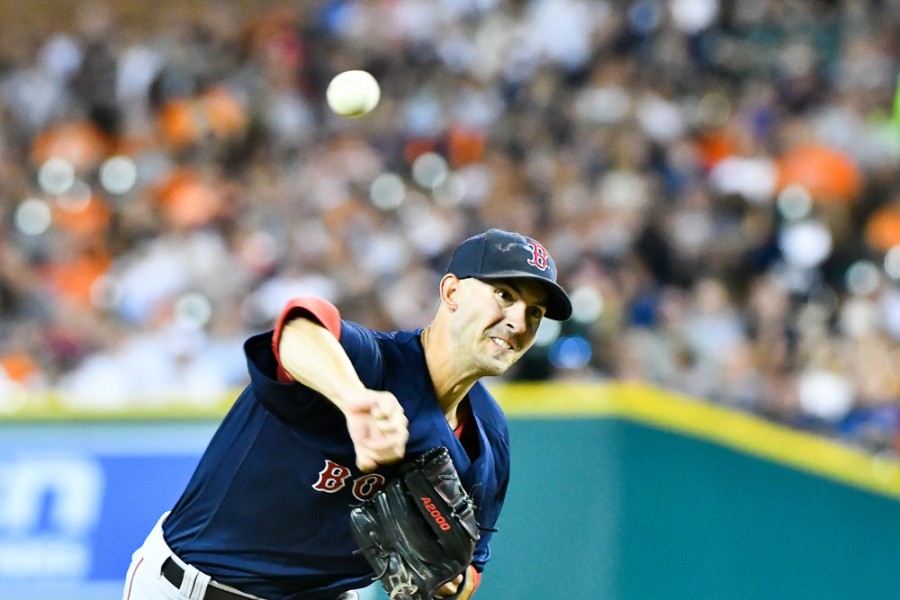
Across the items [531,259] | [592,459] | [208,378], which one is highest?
[531,259]

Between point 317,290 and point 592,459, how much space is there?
4.18 meters

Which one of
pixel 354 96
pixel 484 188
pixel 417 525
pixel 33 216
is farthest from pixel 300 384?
pixel 33 216

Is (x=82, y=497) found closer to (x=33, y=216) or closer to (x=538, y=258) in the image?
(x=538, y=258)

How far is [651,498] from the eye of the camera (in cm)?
555

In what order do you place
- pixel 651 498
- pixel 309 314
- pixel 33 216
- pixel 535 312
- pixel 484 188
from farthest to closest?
pixel 33 216, pixel 484 188, pixel 651 498, pixel 535 312, pixel 309 314

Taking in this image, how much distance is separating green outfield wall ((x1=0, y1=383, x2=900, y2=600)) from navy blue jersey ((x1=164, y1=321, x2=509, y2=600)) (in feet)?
6.33

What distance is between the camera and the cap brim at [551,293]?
10.9 feet

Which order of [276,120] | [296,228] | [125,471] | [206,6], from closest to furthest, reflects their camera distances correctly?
[125,471], [296,228], [276,120], [206,6]

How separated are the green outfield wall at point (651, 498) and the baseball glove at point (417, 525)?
2.24 meters

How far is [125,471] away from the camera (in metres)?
6.10

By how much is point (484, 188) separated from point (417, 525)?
7221mm

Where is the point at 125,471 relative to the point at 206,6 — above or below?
below

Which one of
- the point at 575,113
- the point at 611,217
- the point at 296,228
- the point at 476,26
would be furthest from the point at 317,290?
the point at 476,26

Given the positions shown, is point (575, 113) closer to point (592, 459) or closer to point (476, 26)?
point (476, 26)
